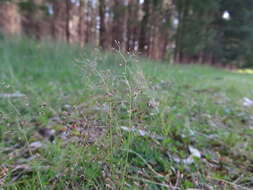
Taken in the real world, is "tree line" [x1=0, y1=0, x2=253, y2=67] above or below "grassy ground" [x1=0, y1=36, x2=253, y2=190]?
above

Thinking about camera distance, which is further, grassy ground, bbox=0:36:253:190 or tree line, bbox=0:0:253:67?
tree line, bbox=0:0:253:67

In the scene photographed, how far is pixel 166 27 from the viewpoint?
659 cm

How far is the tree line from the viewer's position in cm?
780

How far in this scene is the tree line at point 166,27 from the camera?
307 inches

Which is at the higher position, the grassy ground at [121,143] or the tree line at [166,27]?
the tree line at [166,27]

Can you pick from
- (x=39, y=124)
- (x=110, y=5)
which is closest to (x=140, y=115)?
(x=39, y=124)

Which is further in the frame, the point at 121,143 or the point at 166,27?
the point at 166,27

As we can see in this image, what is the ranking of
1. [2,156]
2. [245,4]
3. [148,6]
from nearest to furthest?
[2,156], [148,6], [245,4]

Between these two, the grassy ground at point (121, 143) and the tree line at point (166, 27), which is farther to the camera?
the tree line at point (166, 27)

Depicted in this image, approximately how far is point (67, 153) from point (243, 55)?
15.0m

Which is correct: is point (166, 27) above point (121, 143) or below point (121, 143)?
above

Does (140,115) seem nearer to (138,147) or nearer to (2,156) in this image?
(138,147)

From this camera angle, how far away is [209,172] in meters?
0.90

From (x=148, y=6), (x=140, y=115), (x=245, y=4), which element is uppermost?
(x=245, y=4)
